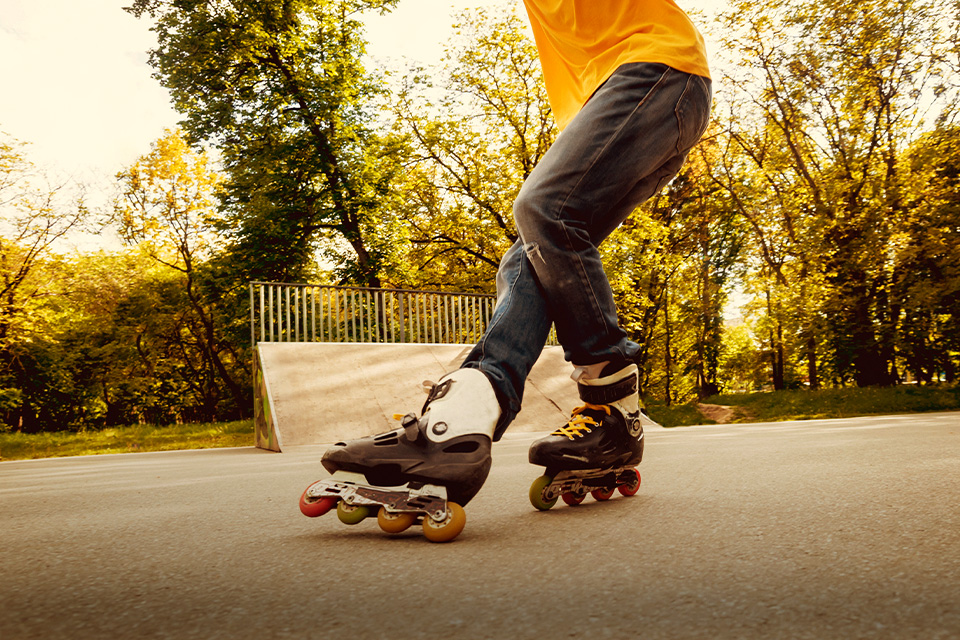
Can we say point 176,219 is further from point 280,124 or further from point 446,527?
point 446,527

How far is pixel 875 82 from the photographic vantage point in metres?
16.2

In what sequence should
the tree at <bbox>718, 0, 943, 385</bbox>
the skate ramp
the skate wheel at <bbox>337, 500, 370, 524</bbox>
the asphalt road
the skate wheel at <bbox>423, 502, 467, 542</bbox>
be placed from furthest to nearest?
the tree at <bbox>718, 0, 943, 385</bbox> → the skate ramp → the skate wheel at <bbox>337, 500, 370, 524</bbox> → the skate wheel at <bbox>423, 502, 467, 542</bbox> → the asphalt road

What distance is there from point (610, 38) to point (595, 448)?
118 cm

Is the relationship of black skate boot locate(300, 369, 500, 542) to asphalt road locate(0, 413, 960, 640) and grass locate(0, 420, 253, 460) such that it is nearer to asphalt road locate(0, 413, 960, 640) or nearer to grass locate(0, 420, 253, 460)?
asphalt road locate(0, 413, 960, 640)

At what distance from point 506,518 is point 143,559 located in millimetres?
805

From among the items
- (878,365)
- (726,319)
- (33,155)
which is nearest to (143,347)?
(33,155)

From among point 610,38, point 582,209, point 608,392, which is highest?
point 610,38

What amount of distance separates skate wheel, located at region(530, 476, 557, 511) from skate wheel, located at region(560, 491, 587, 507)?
0.07m

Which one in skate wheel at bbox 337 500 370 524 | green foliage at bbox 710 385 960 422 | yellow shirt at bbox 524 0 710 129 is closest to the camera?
skate wheel at bbox 337 500 370 524

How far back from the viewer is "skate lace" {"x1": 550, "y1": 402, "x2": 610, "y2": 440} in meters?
1.74

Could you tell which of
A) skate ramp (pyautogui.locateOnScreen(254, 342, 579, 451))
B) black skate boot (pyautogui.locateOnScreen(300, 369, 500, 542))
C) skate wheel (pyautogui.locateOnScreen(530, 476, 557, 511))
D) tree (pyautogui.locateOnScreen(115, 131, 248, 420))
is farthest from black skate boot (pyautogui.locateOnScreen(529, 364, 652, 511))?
tree (pyautogui.locateOnScreen(115, 131, 248, 420))

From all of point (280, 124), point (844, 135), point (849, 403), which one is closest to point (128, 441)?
point (280, 124)

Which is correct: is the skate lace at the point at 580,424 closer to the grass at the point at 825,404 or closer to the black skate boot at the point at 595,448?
the black skate boot at the point at 595,448

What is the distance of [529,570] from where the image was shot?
40.6 inches
